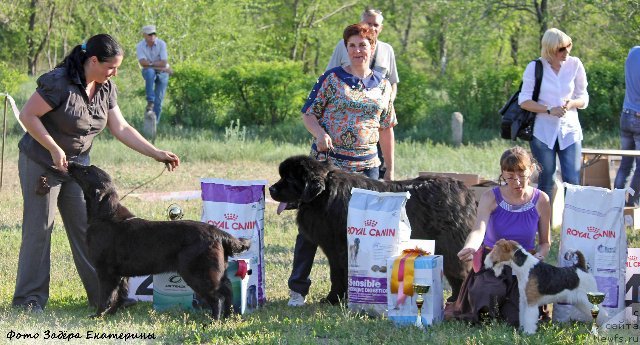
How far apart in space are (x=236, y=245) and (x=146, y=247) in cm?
58

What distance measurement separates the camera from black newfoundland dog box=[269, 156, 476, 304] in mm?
6074

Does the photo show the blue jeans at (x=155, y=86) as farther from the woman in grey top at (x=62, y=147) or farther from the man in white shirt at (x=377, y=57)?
the woman in grey top at (x=62, y=147)

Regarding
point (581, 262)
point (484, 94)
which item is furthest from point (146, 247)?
point (484, 94)

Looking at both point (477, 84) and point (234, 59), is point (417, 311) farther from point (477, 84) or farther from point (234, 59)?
point (234, 59)

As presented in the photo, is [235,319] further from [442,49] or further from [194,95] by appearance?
[442,49]

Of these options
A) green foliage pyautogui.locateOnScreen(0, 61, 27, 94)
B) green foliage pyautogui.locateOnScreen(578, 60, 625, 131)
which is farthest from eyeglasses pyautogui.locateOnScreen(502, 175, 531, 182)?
green foliage pyautogui.locateOnScreen(0, 61, 27, 94)

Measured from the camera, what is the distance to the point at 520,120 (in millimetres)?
8031

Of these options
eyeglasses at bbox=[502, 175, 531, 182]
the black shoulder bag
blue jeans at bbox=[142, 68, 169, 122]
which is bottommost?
eyeglasses at bbox=[502, 175, 531, 182]

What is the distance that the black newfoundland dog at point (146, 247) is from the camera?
18.7 ft

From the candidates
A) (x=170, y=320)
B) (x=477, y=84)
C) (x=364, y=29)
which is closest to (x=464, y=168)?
(x=477, y=84)

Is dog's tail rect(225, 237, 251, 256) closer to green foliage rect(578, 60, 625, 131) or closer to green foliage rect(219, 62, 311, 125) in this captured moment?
green foliage rect(219, 62, 311, 125)

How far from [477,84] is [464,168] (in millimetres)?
5775

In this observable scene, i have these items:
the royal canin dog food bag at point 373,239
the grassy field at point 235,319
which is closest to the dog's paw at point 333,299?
the grassy field at point 235,319

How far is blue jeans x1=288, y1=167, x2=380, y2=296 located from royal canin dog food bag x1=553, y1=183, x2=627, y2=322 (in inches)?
63.2
